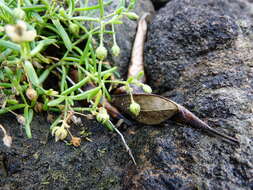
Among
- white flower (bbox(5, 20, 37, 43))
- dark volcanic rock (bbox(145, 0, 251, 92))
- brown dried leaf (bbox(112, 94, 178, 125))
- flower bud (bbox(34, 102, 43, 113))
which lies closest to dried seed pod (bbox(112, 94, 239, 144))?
brown dried leaf (bbox(112, 94, 178, 125))

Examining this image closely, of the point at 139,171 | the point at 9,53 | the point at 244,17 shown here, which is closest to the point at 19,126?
the point at 9,53

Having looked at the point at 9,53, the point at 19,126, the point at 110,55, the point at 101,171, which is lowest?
the point at 101,171

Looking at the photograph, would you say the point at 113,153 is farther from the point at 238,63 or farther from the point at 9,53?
the point at 238,63

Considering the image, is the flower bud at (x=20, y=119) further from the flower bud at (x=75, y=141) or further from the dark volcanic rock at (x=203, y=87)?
the dark volcanic rock at (x=203, y=87)

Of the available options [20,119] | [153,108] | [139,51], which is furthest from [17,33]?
[139,51]

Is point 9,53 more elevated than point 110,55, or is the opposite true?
point 9,53

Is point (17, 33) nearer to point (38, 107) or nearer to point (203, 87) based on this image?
point (38, 107)

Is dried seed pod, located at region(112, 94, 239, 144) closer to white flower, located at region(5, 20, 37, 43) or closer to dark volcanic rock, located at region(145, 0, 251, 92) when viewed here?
dark volcanic rock, located at region(145, 0, 251, 92)

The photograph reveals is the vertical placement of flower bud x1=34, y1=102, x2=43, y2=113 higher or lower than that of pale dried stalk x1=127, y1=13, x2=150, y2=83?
lower
